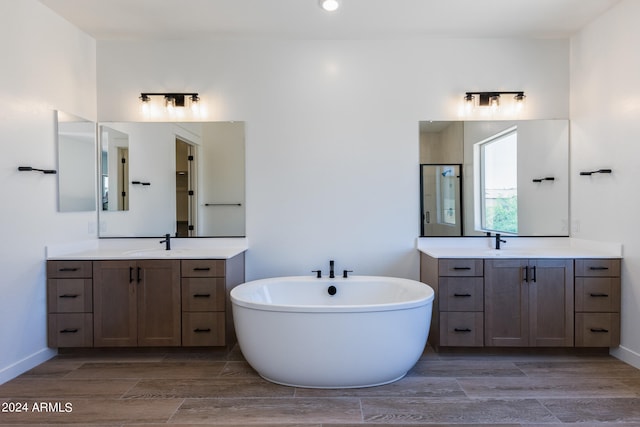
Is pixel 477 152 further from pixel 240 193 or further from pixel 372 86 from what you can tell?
pixel 240 193

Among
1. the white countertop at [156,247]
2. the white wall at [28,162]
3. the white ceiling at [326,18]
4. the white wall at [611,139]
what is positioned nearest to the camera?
the white wall at [28,162]

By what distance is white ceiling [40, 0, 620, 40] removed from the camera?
2.87 meters

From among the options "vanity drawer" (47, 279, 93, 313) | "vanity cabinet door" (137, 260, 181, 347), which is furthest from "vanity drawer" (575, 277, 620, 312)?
"vanity drawer" (47, 279, 93, 313)

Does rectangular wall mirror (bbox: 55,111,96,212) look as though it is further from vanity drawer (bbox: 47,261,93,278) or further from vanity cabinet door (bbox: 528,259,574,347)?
vanity cabinet door (bbox: 528,259,574,347)

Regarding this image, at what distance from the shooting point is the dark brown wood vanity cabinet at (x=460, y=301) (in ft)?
9.61

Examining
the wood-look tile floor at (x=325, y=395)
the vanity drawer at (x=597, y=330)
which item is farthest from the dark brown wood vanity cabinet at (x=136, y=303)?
the vanity drawer at (x=597, y=330)

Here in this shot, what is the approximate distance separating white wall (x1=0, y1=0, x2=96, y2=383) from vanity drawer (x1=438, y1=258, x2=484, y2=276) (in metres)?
2.97

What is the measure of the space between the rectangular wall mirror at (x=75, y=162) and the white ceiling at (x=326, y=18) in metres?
0.83

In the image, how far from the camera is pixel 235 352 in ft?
10.2

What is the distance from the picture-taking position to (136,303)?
9.71 feet

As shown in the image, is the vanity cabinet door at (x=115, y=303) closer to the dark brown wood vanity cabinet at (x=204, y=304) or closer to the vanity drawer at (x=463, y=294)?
the dark brown wood vanity cabinet at (x=204, y=304)

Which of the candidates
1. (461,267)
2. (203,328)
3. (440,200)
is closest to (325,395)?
(203,328)

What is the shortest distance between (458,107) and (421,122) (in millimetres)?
360

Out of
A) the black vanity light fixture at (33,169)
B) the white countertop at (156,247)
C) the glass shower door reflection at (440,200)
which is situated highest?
the black vanity light fixture at (33,169)
